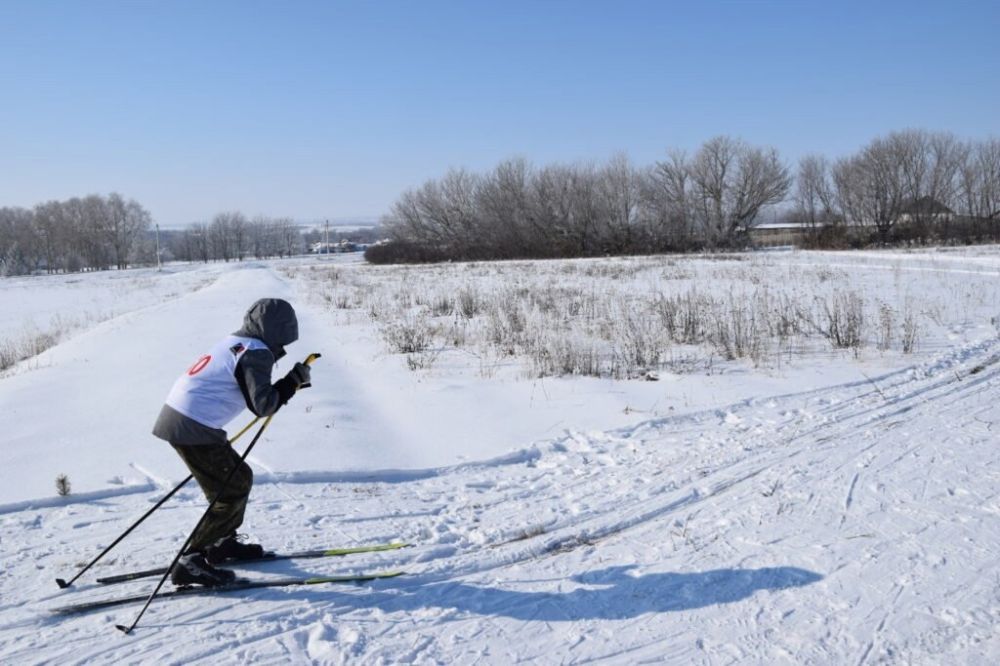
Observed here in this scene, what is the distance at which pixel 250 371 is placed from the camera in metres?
3.80

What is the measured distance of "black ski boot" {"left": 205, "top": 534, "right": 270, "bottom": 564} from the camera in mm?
4176

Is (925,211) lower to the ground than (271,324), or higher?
higher

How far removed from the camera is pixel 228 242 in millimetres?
115750

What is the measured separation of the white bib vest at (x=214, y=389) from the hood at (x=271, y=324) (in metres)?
0.07

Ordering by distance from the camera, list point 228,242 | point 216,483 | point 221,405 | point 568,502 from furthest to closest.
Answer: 1. point 228,242
2. point 568,502
3. point 216,483
4. point 221,405

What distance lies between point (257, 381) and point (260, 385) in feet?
0.09

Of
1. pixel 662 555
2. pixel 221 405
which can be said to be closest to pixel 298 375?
pixel 221 405

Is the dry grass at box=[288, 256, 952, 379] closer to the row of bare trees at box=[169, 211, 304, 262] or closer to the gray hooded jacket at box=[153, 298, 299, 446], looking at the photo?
the gray hooded jacket at box=[153, 298, 299, 446]

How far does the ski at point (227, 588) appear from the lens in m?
3.67

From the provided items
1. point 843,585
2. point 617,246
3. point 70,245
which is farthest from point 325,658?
point 70,245

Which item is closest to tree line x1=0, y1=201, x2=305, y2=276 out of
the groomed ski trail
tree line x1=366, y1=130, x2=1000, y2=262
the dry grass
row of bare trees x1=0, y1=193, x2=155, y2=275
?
row of bare trees x1=0, y1=193, x2=155, y2=275

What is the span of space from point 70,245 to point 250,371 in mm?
99885

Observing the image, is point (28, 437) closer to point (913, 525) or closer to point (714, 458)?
point (714, 458)

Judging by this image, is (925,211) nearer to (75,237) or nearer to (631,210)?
(631,210)
